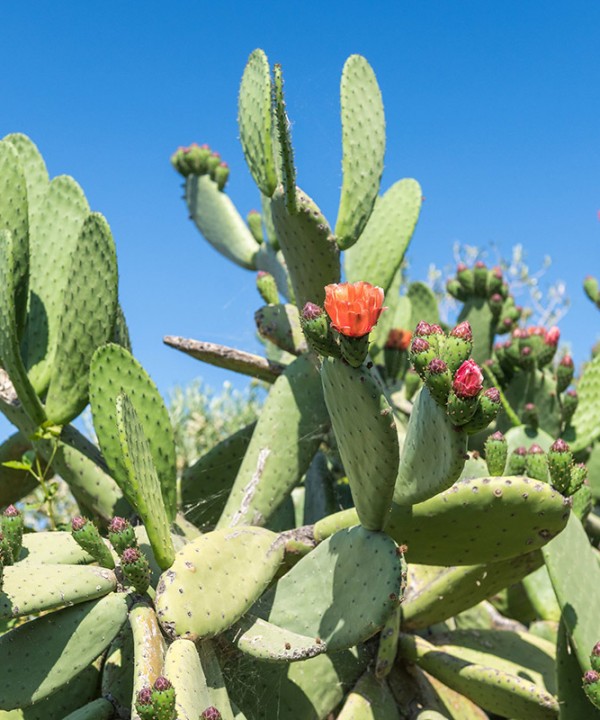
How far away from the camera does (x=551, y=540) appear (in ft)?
7.87

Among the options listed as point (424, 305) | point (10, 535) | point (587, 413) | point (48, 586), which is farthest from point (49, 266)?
point (587, 413)

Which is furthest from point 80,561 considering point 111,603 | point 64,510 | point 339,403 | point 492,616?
point 64,510

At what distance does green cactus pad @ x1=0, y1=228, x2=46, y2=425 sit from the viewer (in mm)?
2531

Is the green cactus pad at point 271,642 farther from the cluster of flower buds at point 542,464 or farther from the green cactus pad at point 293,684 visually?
the cluster of flower buds at point 542,464

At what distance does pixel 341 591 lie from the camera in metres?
2.20

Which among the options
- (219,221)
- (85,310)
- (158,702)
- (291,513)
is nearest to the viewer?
(158,702)

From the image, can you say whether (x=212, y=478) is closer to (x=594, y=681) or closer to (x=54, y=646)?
(x=54, y=646)

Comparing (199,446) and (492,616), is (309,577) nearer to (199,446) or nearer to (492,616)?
(492,616)

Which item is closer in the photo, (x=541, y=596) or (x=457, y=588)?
(x=457, y=588)

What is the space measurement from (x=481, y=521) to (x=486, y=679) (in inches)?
20.1

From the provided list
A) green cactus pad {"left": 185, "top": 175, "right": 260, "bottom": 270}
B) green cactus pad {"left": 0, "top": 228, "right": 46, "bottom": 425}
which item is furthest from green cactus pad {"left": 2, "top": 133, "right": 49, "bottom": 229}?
green cactus pad {"left": 185, "top": 175, "right": 260, "bottom": 270}

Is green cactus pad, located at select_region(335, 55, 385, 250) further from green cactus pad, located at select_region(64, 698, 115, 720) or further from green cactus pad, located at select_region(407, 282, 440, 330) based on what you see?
green cactus pad, located at select_region(407, 282, 440, 330)

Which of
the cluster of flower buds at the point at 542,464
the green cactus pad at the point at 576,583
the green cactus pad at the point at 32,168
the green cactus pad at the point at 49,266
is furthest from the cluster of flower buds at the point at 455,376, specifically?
the green cactus pad at the point at 32,168

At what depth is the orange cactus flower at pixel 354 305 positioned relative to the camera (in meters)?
1.74
